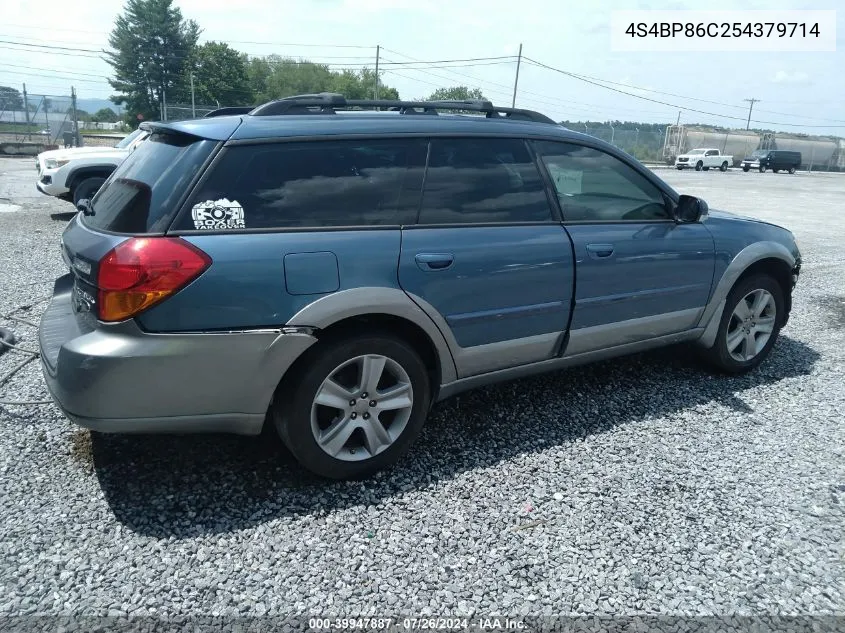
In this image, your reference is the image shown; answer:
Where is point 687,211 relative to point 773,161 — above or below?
below

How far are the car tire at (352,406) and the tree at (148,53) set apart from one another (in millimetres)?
74517

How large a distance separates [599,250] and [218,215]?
2.08 meters

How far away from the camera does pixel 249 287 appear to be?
2.64 m

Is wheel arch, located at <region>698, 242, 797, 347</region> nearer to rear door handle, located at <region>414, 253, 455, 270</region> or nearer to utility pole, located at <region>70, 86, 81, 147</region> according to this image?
rear door handle, located at <region>414, 253, 455, 270</region>

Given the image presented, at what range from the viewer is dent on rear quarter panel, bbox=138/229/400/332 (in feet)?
8.46

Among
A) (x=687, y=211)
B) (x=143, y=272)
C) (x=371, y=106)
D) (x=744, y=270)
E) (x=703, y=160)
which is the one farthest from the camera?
(x=703, y=160)

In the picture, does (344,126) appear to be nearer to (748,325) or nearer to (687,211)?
(687,211)

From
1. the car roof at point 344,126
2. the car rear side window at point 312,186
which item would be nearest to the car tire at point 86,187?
the car roof at point 344,126

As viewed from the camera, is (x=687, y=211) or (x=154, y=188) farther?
(x=687, y=211)

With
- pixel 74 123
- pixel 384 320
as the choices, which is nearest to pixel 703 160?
pixel 74 123

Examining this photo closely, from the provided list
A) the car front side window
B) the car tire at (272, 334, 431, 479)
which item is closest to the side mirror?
the car front side window

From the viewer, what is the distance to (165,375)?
260 centimetres

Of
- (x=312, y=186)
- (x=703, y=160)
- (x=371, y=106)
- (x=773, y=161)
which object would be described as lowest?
(x=312, y=186)

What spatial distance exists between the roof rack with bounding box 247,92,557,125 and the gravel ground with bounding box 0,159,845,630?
67.4 inches
